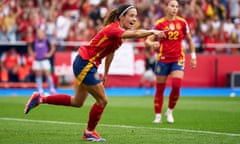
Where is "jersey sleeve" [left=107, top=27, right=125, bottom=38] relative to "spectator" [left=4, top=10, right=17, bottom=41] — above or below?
above

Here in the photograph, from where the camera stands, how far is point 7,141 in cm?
1109

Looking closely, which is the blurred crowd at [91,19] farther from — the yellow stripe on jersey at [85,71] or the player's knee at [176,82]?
the yellow stripe on jersey at [85,71]

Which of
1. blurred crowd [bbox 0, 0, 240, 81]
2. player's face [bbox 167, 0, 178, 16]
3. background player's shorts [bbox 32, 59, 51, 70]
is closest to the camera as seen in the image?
player's face [bbox 167, 0, 178, 16]

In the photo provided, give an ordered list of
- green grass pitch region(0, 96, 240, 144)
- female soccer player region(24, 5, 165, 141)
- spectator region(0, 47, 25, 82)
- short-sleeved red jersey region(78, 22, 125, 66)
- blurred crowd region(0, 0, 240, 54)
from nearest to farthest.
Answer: short-sleeved red jersey region(78, 22, 125, 66)
female soccer player region(24, 5, 165, 141)
green grass pitch region(0, 96, 240, 144)
spectator region(0, 47, 25, 82)
blurred crowd region(0, 0, 240, 54)

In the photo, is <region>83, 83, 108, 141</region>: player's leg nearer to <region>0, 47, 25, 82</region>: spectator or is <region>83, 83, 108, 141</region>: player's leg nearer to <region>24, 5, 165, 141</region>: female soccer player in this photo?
<region>24, 5, 165, 141</region>: female soccer player

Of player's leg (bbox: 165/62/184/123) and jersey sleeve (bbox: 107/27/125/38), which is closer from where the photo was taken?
jersey sleeve (bbox: 107/27/125/38)

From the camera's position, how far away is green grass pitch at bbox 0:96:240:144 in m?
11.5

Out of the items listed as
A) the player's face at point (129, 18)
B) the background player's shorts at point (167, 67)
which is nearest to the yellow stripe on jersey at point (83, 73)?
the player's face at point (129, 18)

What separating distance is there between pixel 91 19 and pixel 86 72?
63.0 feet

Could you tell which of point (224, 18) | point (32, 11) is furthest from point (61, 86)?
point (224, 18)

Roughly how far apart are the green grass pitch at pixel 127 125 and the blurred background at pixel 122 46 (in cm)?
786

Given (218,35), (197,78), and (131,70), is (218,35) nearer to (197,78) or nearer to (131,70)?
(197,78)

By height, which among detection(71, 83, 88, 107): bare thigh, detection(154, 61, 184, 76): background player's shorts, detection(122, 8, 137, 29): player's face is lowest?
detection(154, 61, 184, 76): background player's shorts

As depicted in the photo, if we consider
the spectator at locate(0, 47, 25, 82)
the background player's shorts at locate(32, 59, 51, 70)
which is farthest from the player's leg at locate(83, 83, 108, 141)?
the spectator at locate(0, 47, 25, 82)
